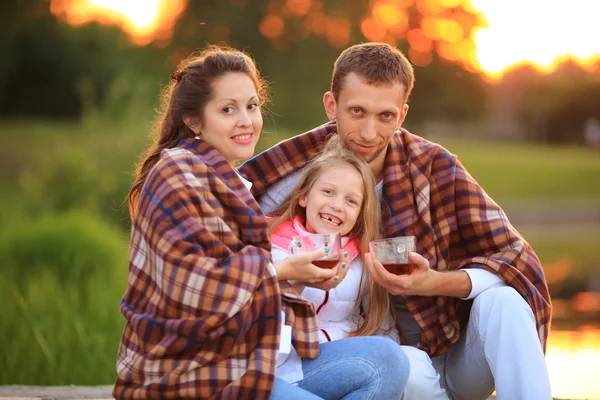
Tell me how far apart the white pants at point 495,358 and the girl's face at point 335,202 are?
564 millimetres

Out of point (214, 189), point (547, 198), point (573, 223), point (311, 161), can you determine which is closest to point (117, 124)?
point (311, 161)

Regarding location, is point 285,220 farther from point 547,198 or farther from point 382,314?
point 547,198

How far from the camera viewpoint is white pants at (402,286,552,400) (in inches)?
Result: 117

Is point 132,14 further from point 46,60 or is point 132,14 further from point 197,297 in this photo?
point 197,297

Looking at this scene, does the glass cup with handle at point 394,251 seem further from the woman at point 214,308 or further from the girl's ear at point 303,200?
the girl's ear at point 303,200

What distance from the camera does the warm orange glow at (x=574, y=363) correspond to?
5.06 metres

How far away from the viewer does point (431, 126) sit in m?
32.6

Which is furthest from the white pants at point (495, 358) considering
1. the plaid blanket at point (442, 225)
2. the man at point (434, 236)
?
the plaid blanket at point (442, 225)

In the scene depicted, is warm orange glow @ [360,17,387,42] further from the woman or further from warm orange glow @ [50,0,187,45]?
the woman

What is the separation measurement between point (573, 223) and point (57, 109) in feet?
50.2

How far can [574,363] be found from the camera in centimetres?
590

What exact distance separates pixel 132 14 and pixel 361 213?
22.5 meters

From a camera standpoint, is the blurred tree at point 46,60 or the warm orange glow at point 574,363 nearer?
the warm orange glow at point 574,363

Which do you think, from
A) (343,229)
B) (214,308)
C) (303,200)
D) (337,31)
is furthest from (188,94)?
(337,31)
